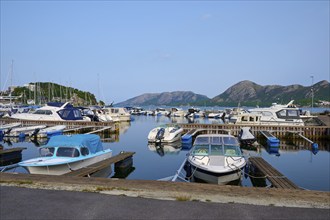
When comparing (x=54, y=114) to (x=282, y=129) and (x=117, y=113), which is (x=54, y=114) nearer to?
(x=117, y=113)

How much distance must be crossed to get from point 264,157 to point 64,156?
17230mm

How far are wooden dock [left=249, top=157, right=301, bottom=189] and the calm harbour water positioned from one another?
1182mm

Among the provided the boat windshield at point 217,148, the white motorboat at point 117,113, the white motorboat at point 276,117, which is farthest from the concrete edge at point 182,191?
the white motorboat at point 117,113

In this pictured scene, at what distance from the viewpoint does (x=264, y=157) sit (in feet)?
82.5

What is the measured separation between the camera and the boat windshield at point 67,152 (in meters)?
15.9

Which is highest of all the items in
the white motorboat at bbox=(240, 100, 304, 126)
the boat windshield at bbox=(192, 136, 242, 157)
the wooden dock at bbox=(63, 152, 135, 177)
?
the white motorboat at bbox=(240, 100, 304, 126)

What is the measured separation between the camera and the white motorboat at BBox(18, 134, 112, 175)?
48.0 ft

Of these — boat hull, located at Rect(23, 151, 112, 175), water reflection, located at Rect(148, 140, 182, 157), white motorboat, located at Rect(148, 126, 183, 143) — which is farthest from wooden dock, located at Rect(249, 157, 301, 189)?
white motorboat, located at Rect(148, 126, 183, 143)

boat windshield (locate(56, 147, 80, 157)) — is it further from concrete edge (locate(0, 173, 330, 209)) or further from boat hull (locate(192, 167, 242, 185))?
boat hull (locate(192, 167, 242, 185))

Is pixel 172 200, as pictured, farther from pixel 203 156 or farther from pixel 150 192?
pixel 203 156

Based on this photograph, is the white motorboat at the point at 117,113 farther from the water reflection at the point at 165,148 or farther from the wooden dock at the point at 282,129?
the water reflection at the point at 165,148

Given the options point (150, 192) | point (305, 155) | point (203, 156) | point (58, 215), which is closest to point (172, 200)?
point (150, 192)

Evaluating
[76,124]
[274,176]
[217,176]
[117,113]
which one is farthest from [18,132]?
[274,176]

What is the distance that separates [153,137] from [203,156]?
1658 cm
